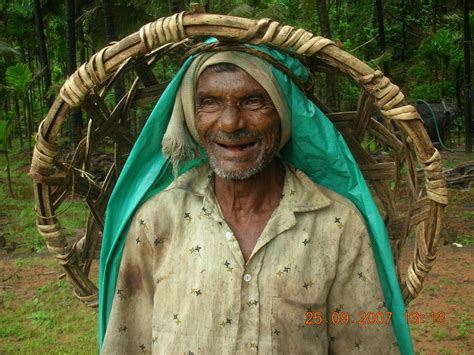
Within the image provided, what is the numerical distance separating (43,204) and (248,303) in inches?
30.9

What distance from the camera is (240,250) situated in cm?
189

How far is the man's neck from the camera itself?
78.4 inches

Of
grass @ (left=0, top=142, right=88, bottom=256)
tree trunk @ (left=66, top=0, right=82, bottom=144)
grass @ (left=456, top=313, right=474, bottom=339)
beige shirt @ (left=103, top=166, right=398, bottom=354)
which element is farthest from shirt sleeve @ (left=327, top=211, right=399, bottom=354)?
tree trunk @ (left=66, top=0, right=82, bottom=144)

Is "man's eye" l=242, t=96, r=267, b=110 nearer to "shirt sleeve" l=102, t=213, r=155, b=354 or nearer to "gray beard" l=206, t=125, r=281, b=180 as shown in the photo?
"gray beard" l=206, t=125, r=281, b=180

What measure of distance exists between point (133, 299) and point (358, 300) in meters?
0.79

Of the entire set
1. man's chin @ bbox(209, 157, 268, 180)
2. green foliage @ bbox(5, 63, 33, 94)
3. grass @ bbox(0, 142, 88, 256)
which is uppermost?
man's chin @ bbox(209, 157, 268, 180)

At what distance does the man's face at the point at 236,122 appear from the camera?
1806 mm

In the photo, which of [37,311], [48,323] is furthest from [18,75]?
[48,323]

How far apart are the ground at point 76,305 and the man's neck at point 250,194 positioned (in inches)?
45.2

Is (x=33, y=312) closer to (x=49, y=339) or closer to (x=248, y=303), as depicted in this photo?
(x=49, y=339)

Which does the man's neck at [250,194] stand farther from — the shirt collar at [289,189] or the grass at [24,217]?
the grass at [24,217]

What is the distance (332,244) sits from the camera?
1893mm

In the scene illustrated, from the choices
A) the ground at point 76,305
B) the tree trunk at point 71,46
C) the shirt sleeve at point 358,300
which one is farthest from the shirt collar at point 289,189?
the tree trunk at point 71,46

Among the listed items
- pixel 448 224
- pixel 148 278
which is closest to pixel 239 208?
pixel 148 278
